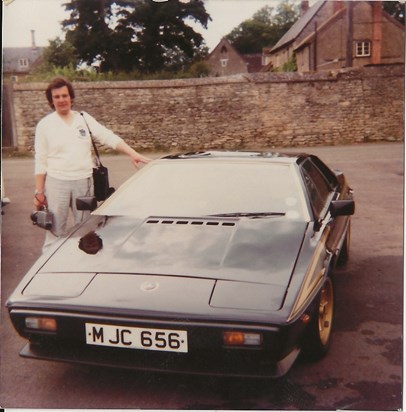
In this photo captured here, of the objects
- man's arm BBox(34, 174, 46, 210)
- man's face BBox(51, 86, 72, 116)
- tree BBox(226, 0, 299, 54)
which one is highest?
tree BBox(226, 0, 299, 54)

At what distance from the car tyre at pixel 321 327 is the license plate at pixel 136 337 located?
2.32 feet

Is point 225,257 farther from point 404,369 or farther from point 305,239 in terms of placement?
point 404,369

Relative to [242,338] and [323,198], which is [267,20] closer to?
[323,198]

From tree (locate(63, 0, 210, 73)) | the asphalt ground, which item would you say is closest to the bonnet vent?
the asphalt ground

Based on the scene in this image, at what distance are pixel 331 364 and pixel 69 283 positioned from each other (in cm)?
142

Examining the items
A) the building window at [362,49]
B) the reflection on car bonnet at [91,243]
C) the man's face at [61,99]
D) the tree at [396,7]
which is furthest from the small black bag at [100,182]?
the building window at [362,49]

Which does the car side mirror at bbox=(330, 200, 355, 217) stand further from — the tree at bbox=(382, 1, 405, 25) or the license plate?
the license plate

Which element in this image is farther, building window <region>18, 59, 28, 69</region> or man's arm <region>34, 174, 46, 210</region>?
building window <region>18, 59, 28, 69</region>

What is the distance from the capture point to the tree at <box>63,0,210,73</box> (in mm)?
3361

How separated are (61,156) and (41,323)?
64.8 inches

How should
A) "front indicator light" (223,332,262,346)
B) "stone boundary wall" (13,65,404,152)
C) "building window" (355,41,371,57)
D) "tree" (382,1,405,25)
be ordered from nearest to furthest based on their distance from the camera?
"front indicator light" (223,332,262,346)
"tree" (382,1,405,25)
"building window" (355,41,371,57)
"stone boundary wall" (13,65,404,152)

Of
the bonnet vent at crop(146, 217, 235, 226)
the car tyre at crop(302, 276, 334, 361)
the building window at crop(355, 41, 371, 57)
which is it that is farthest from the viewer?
the building window at crop(355, 41, 371, 57)

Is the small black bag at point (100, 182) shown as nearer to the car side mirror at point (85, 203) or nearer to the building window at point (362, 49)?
the car side mirror at point (85, 203)

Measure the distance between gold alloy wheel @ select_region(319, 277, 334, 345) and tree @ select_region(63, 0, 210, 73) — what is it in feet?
6.24
